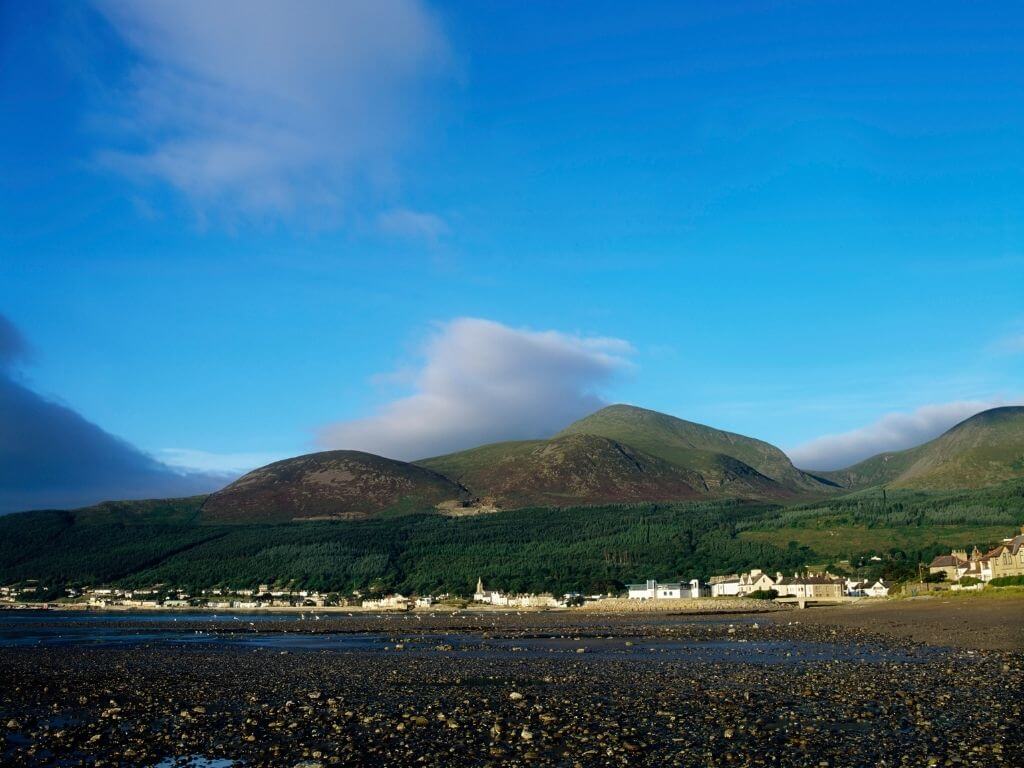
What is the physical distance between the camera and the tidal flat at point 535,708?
2142 cm

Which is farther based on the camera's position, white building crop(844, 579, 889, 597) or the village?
white building crop(844, 579, 889, 597)

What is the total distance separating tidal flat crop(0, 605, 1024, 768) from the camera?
2142cm

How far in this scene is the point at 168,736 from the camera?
25281mm

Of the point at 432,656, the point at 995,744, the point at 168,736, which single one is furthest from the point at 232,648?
the point at 995,744

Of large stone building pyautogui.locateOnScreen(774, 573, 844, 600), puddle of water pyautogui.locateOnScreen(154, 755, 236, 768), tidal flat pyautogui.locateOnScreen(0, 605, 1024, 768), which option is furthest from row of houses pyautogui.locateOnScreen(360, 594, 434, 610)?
puddle of water pyautogui.locateOnScreen(154, 755, 236, 768)

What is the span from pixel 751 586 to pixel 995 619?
11189 cm

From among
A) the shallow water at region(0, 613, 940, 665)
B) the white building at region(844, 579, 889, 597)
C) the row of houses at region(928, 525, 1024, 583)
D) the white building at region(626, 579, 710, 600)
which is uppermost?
the row of houses at region(928, 525, 1024, 583)

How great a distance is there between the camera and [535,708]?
1104 inches

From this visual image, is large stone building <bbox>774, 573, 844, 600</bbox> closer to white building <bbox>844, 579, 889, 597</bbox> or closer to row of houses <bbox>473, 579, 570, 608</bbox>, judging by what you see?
white building <bbox>844, 579, 889, 597</bbox>

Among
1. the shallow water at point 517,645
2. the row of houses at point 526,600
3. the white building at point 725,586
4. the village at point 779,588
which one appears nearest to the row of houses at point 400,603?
the village at point 779,588

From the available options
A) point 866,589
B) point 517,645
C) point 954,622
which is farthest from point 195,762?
point 866,589

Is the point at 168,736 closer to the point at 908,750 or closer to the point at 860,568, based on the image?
the point at 908,750

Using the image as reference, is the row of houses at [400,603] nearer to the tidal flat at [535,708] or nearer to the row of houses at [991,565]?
the row of houses at [991,565]

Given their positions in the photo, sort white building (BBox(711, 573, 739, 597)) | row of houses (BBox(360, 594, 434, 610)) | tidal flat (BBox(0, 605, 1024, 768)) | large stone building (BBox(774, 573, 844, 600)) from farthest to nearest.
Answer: row of houses (BBox(360, 594, 434, 610)) < white building (BBox(711, 573, 739, 597)) < large stone building (BBox(774, 573, 844, 600)) < tidal flat (BBox(0, 605, 1024, 768))
